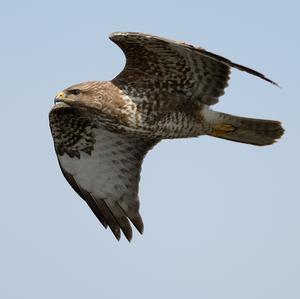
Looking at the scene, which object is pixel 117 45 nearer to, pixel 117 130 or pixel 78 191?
pixel 117 130

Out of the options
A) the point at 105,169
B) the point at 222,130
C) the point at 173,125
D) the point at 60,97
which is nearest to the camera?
the point at 60,97

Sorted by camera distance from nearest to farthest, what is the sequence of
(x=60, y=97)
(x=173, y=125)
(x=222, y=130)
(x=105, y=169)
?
(x=60, y=97), (x=173, y=125), (x=222, y=130), (x=105, y=169)

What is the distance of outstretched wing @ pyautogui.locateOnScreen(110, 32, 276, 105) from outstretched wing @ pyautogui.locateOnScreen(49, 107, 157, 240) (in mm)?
1275

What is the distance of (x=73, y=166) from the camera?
497 inches

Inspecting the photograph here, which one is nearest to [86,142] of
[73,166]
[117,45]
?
[73,166]

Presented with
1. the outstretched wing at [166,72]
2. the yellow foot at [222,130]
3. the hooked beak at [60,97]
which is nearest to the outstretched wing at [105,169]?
the yellow foot at [222,130]

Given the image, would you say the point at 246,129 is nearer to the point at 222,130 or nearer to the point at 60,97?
the point at 222,130

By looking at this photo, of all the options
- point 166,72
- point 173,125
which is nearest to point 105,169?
point 173,125

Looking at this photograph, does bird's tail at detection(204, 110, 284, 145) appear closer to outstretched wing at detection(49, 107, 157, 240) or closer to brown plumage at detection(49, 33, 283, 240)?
brown plumage at detection(49, 33, 283, 240)

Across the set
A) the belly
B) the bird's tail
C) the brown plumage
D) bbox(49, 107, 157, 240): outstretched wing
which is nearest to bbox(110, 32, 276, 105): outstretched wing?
the brown plumage

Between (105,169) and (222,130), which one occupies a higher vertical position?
(222,130)

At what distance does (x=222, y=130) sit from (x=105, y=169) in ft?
6.38

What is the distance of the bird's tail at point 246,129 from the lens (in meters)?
11.8

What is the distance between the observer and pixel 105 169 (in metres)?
12.7
